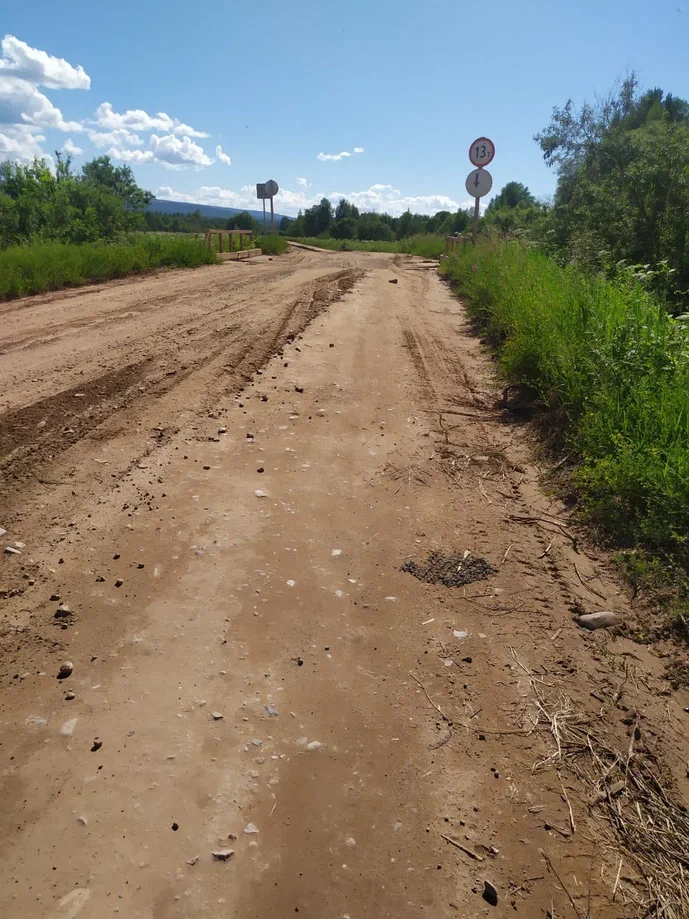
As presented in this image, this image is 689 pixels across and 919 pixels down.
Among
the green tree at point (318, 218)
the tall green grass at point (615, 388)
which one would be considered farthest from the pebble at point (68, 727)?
the green tree at point (318, 218)

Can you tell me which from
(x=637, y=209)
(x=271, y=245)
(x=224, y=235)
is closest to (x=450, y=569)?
(x=637, y=209)

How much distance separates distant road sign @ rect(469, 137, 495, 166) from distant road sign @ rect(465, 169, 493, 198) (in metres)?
0.22

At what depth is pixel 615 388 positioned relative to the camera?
502cm

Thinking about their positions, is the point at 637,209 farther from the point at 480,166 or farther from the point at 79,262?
the point at 79,262

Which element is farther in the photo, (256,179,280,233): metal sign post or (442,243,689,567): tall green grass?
(256,179,280,233): metal sign post

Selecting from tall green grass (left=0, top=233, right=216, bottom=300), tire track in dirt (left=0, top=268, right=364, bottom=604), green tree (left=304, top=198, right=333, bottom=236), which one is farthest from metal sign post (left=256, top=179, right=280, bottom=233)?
green tree (left=304, top=198, right=333, bottom=236)

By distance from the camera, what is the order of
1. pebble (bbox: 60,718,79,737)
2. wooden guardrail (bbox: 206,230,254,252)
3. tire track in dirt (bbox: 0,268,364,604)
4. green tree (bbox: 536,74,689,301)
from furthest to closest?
wooden guardrail (bbox: 206,230,254,252) < green tree (bbox: 536,74,689,301) < tire track in dirt (bbox: 0,268,364,604) < pebble (bbox: 60,718,79,737)

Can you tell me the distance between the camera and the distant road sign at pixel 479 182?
14227 millimetres

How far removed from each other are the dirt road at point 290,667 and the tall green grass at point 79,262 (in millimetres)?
7200

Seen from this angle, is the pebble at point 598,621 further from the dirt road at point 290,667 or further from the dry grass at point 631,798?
the dry grass at point 631,798

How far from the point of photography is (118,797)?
7.25ft

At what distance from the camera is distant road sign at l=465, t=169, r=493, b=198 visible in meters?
14.2

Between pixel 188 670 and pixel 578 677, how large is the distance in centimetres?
176

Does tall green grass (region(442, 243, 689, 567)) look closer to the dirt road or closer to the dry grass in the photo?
the dirt road
